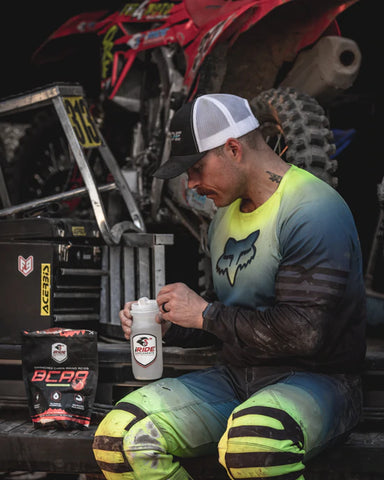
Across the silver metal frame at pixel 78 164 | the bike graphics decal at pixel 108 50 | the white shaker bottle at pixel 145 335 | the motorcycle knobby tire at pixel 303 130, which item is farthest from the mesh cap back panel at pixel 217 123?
the bike graphics decal at pixel 108 50

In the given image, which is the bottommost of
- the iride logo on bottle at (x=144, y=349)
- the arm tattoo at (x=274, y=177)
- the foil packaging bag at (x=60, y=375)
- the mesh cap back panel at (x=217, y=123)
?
the foil packaging bag at (x=60, y=375)

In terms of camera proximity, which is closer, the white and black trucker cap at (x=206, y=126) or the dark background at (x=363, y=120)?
the white and black trucker cap at (x=206, y=126)

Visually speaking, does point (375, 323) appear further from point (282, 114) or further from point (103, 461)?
point (103, 461)

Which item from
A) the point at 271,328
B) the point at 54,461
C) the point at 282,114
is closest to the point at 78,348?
the point at 54,461

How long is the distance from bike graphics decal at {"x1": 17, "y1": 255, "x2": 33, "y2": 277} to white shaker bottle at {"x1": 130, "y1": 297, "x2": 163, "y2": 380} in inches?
37.3

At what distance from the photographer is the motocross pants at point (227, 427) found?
1.92 m

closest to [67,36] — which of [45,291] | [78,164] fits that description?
[78,164]

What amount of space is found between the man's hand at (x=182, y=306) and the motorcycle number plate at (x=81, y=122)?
1799 mm

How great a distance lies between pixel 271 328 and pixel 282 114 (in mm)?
1646

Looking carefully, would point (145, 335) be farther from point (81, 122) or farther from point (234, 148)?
point (81, 122)

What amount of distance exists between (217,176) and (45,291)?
4.18 ft

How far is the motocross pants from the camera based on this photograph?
192 centimetres

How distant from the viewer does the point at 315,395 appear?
2062 mm

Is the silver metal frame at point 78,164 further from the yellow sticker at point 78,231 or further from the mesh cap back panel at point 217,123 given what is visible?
the mesh cap back panel at point 217,123
